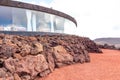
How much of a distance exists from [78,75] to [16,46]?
4199 mm

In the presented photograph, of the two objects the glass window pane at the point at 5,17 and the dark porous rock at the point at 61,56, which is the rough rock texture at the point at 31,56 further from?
the glass window pane at the point at 5,17

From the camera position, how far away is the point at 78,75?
48.6 ft

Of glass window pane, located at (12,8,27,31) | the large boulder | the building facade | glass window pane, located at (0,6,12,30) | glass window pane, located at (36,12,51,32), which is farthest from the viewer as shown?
glass window pane, located at (36,12,51,32)

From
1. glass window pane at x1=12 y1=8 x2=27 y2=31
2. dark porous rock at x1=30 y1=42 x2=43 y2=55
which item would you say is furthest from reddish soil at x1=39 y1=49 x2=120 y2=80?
glass window pane at x1=12 y1=8 x2=27 y2=31

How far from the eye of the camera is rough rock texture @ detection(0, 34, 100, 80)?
1200cm

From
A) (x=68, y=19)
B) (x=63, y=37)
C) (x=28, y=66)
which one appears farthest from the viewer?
(x=68, y=19)

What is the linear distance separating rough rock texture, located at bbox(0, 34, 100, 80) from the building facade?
2.14m

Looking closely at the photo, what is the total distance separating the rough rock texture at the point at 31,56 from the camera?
1200 centimetres

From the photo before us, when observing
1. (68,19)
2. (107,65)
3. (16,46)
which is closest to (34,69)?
(16,46)

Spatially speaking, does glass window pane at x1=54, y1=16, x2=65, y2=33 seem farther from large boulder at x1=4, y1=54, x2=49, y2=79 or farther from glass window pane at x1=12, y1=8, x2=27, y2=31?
large boulder at x1=4, y1=54, x2=49, y2=79

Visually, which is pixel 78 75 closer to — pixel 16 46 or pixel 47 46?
pixel 47 46

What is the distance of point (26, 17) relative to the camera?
19031 millimetres

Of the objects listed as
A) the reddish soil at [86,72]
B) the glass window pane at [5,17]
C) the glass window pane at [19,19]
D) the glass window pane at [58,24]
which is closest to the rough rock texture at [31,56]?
the reddish soil at [86,72]

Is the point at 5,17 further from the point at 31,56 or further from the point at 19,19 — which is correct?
the point at 31,56
